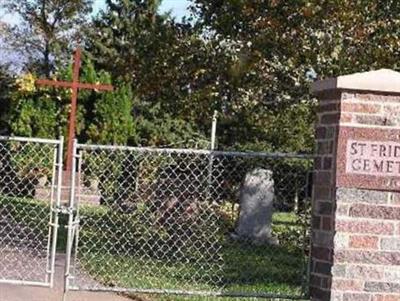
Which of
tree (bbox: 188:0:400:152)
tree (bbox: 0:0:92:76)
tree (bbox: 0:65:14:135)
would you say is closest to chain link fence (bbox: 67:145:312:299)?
tree (bbox: 188:0:400:152)

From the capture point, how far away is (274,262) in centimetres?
1265

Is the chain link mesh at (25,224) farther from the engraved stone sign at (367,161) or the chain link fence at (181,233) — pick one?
the engraved stone sign at (367,161)

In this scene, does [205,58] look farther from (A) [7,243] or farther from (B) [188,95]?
(A) [7,243]

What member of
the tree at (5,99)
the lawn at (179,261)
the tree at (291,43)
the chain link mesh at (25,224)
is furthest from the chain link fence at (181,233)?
the tree at (5,99)

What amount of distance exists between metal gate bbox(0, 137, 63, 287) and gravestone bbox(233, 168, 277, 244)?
3174mm

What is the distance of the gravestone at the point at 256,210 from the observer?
15000 millimetres

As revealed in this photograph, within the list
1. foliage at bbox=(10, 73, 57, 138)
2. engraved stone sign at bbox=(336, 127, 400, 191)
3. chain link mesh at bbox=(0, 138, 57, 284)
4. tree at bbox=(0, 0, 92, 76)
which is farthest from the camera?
tree at bbox=(0, 0, 92, 76)

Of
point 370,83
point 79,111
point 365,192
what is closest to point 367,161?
point 365,192

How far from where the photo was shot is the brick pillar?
6.01 metres

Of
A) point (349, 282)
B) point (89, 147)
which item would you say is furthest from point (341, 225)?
point (89, 147)

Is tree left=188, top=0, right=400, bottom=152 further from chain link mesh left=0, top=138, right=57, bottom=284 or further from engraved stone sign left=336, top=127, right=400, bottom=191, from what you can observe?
engraved stone sign left=336, top=127, right=400, bottom=191

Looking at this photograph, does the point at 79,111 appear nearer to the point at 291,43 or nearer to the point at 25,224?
the point at 25,224

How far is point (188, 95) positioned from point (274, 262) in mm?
3286

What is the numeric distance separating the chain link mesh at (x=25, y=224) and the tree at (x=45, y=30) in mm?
Result: 16815
